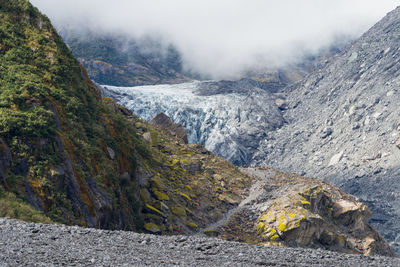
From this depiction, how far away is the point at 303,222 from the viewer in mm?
23328

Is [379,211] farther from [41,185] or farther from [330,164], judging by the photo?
[41,185]

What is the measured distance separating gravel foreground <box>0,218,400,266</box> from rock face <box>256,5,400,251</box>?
1824 inches

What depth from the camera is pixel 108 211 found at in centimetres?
1443

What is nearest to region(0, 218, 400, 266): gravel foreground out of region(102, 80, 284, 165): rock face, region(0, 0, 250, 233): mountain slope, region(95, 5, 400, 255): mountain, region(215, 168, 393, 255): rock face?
region(0, 0, 250, 233): mountain slope

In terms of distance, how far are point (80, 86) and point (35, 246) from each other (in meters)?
11.6

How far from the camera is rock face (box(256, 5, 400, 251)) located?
61656mm

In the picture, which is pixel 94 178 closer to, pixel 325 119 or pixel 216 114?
pixel 216 114

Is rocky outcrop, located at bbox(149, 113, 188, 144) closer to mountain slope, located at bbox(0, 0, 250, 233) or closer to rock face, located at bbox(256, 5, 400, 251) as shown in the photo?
mountain slope, located at bbox(0, 0, 250, 233)

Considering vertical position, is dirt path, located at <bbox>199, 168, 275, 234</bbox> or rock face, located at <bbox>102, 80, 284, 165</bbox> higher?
rock face, located at <bbox>102, 80, 284, 165</bbox>

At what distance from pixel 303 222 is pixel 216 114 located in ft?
240

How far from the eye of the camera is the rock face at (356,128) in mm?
61656

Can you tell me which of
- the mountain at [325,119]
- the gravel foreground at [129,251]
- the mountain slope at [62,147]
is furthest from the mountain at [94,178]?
the mountain at [325,119]

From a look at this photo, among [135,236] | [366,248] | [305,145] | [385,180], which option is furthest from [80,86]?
[305,145]

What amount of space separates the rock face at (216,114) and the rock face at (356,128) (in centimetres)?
461
